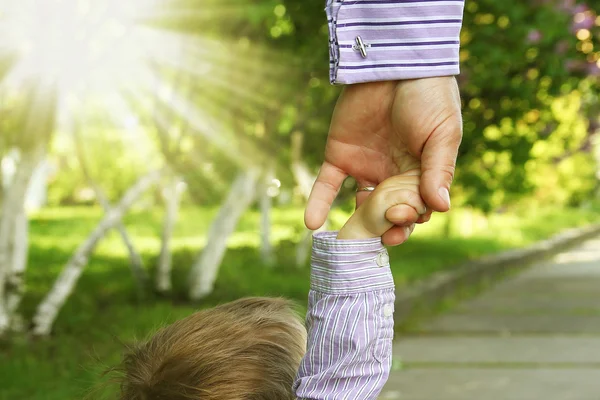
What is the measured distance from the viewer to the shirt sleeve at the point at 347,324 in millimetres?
1666

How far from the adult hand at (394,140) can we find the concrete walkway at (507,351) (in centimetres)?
334


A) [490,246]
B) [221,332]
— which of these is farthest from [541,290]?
[221,332]

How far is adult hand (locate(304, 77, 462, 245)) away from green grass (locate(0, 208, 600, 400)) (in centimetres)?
76

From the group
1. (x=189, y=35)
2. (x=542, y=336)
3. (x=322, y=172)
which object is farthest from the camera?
(x=542, y=336)

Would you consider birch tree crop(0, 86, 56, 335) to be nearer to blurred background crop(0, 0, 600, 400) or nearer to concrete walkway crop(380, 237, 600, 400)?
blurred background crop(0, 0, 600, 400)

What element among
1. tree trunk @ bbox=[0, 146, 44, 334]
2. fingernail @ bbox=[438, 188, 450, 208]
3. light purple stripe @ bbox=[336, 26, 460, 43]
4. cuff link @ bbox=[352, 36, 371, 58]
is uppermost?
light purple stripe @ bbox=[336, 26, 460, 43]

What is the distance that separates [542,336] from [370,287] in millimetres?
5303

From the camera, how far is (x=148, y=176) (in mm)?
5359

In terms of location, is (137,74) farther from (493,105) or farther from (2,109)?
(493,105)

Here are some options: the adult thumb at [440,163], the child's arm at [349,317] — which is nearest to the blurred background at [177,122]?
the child's arm at [349,317]

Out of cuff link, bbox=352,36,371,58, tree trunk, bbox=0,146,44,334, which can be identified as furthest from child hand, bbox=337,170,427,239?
tree trunk, bbox=0,146,44,334

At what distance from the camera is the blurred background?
4855 millimetres

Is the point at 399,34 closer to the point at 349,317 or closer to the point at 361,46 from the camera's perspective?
the point at 361,46

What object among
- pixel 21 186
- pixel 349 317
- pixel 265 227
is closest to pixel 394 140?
pixel 349 317
